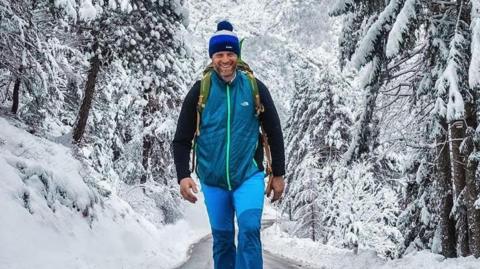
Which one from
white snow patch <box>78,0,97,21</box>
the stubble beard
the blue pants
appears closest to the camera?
the blue pants

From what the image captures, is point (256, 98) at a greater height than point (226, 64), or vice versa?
point (226, 64)

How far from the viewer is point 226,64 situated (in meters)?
4.43

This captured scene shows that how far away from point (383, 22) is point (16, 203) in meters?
6.47

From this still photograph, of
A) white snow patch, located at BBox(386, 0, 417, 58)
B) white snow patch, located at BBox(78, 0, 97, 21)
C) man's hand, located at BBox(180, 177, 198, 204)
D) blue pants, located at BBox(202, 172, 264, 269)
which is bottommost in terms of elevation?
blue pants, located at BBox(202, 172, 264, 269)

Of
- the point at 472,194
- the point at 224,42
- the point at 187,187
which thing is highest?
the point at 224,42

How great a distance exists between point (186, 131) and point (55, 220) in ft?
15.5

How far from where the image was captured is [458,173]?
9.63 m

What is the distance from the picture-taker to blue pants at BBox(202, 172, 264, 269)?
4.20m

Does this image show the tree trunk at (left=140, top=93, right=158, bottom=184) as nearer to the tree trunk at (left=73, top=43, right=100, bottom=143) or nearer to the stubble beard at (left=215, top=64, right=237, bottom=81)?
the tree trunk at (left=73, top=43, right=100, bottom=143)

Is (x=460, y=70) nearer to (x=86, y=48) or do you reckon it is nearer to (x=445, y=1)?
(x=445, y=1)

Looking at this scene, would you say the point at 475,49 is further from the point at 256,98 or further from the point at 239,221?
the point at 239,221

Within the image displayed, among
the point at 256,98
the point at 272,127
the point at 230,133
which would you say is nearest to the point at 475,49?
the point at 272,127

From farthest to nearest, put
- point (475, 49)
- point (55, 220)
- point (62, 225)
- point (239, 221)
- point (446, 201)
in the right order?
point (446, 201), point (62, 225), point (55, 220), point (475, 49), point (239, 221)

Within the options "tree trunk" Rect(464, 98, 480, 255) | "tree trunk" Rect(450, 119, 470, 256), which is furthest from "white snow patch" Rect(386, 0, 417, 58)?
"tree trunk" Rect(450, 119, 470, 256)
